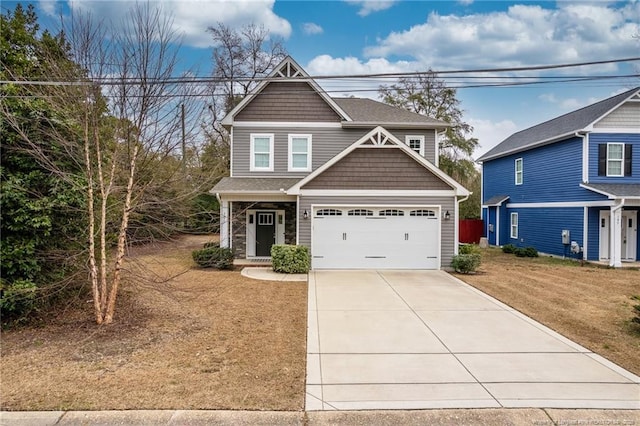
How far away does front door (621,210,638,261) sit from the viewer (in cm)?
1627

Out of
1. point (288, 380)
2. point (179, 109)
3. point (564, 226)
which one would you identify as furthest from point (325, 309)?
point (564, 226)

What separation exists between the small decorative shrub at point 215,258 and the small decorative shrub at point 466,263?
26.5 ft

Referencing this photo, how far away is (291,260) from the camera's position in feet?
40.7

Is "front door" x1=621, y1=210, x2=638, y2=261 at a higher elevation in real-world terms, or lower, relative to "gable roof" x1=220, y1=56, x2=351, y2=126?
lower

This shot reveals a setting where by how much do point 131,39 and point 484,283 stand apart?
1081 cm

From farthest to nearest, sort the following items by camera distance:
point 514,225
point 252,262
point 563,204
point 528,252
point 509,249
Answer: point 514,225, point 509,249, point 528,252, point 563,204, point 252,262

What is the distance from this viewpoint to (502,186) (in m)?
22.9

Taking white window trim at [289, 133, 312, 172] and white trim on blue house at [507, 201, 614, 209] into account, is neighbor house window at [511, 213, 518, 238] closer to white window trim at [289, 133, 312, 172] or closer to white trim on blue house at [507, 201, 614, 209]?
Result: white trim on blue house at [507, 201, 614, 209]

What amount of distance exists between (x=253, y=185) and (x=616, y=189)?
14.8 metres

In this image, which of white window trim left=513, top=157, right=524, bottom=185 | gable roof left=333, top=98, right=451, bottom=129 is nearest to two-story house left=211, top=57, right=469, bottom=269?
gable roof left=333, top=98, right=451, bottom=129

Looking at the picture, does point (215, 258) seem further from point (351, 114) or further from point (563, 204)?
point (563, 204)

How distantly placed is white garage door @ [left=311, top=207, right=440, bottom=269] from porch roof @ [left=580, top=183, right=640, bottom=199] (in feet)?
24.0

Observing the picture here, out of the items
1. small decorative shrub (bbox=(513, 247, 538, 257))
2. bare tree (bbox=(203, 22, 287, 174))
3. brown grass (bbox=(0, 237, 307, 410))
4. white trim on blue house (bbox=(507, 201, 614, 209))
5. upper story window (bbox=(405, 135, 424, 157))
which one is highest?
bare tree (bbox=(203, 22, 287, 174))

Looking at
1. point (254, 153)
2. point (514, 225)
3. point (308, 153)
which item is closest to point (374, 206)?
point (308, 153)
